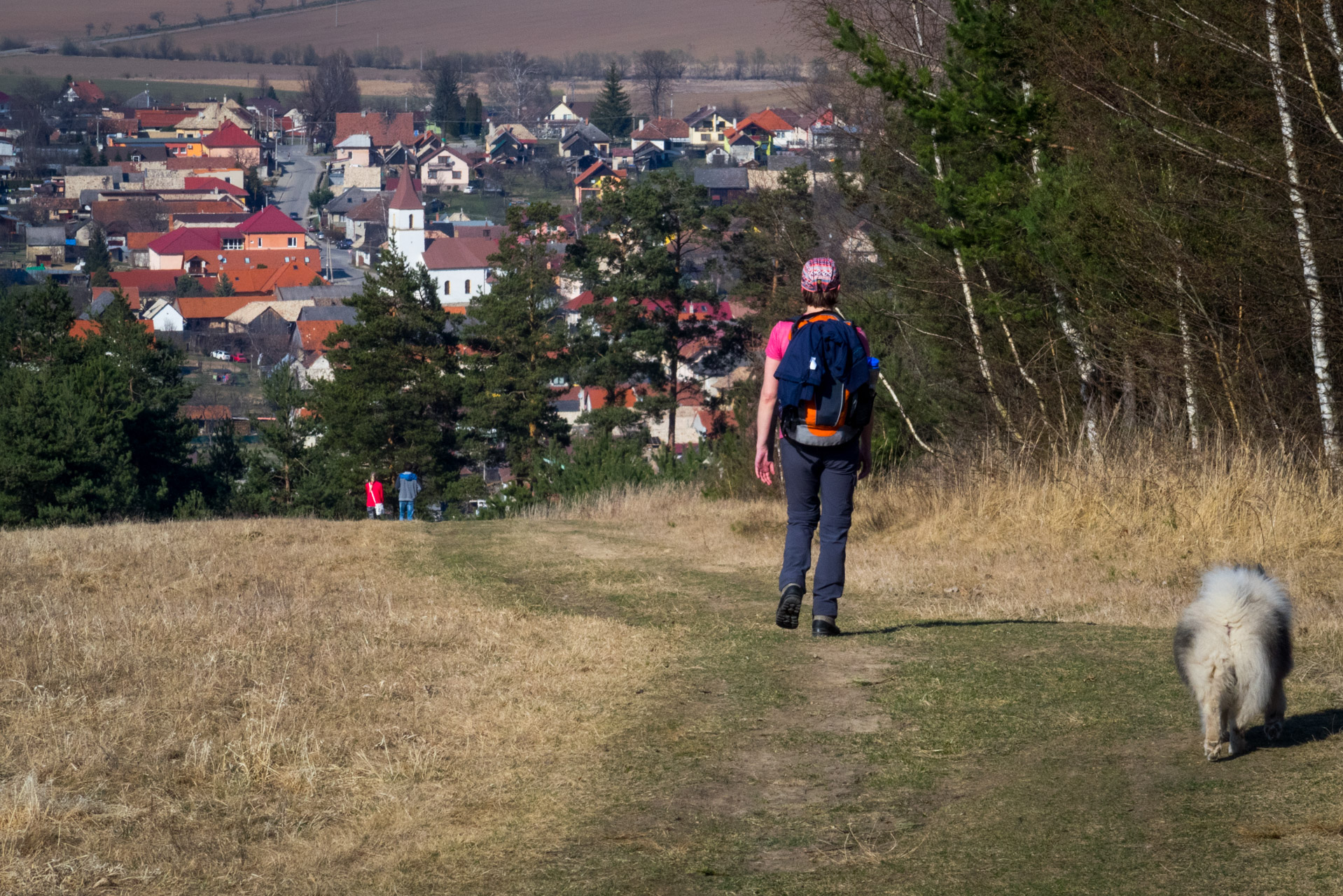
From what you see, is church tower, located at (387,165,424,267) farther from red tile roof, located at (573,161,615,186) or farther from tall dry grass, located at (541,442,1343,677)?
tall dry grass, located at (541,442,1343,677)

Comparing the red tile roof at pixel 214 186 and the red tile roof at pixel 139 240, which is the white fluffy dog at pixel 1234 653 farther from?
the red tile roof at pixel 214 186

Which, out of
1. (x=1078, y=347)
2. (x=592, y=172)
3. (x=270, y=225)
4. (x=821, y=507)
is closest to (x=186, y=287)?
(x=270, y=225)

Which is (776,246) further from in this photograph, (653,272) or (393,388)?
(393,388)

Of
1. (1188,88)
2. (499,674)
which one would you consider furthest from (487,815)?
(1188,88)

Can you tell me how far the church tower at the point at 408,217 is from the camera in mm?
140875

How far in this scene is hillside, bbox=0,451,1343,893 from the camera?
396 cm

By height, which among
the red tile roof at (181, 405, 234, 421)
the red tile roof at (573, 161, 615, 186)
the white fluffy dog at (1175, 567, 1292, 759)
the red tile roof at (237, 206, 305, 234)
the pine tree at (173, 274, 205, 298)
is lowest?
the red tile roof at (181, 405, 234, 421)

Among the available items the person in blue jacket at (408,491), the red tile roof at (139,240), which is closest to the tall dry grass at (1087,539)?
the person in blue jacket at (408,491)

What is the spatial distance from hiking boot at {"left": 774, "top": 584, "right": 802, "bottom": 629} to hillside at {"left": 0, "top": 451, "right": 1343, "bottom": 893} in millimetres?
136

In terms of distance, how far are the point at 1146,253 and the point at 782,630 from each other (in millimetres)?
7228

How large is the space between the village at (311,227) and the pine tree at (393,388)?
1642 millimetres

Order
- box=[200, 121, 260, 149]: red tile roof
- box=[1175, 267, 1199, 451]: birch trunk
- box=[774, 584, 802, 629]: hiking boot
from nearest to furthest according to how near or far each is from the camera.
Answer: box=[774, 584, 802, 629]: hiking boot < box=[1175, 267, 1199, 451]: birch trunk < box=[200, 121, 260, 149]: red tile roof

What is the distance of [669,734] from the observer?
17.5 feet

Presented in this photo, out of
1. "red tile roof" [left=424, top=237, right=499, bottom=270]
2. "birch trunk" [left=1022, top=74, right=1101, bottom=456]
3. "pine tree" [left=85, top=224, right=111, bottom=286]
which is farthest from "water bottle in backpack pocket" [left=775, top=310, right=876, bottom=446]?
"pine tree" [left=85, top=224, right=111, bottom=286]
